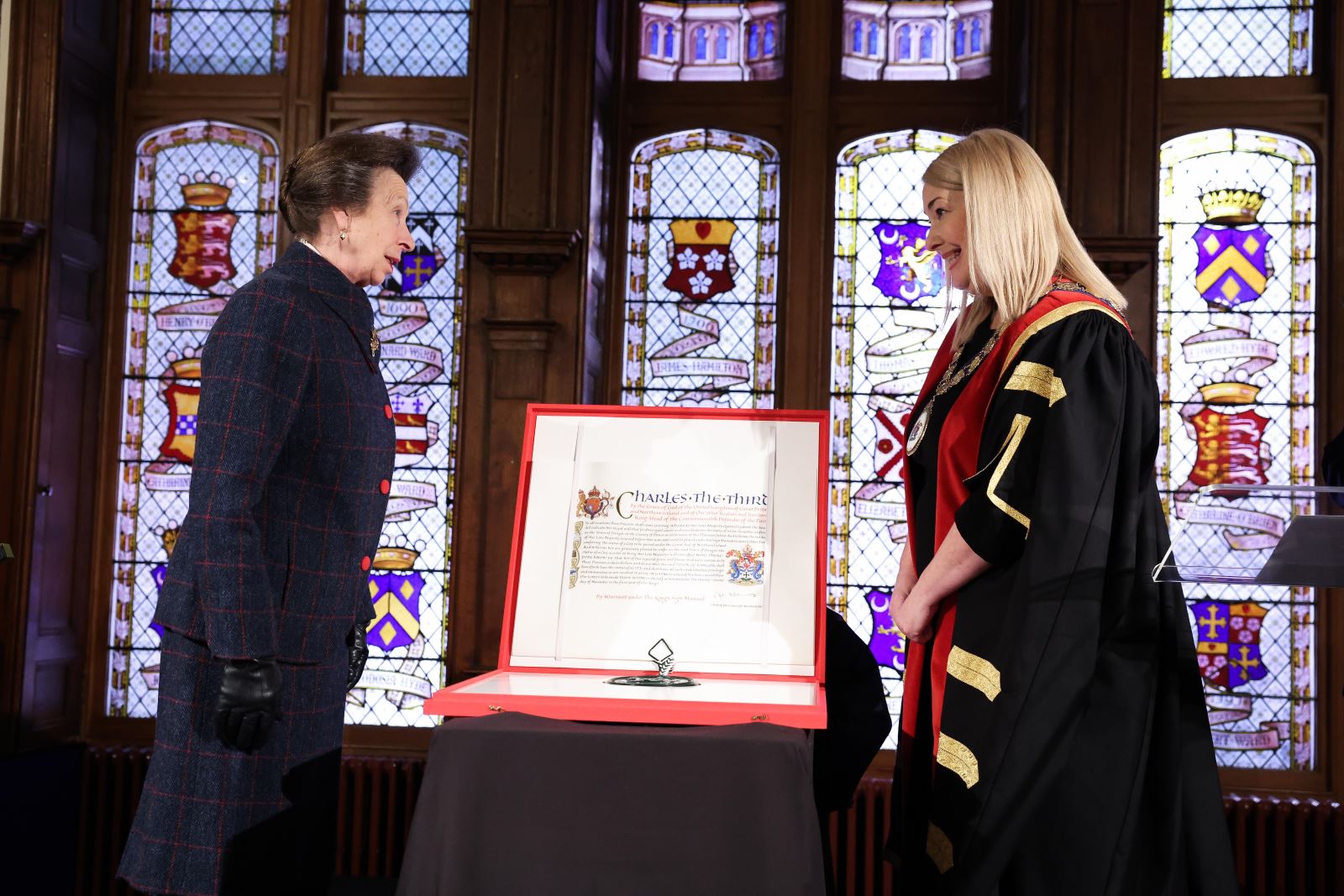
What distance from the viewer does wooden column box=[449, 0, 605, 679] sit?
13.3 ft

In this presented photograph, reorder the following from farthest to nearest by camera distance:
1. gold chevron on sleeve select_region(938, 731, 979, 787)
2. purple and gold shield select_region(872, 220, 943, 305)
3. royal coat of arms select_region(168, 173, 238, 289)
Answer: royal coat of arms select_region(168, 173, 238, 289) < purple and gold shield select_region(872, 220, 943, 305) < gold chevron on sleeve select_region(938, 731, 979, 787)

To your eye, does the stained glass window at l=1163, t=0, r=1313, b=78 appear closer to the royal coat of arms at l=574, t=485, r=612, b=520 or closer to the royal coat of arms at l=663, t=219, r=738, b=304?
the royal coat of arms at l=663, t=219, r=738, b=304

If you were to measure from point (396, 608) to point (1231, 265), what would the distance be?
3.05 meters

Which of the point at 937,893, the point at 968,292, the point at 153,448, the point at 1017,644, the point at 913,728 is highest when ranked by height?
the point at 968,292

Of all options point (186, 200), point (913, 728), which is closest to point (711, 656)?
point (913, 728)

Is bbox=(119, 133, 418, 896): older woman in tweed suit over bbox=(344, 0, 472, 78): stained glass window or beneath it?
beneath

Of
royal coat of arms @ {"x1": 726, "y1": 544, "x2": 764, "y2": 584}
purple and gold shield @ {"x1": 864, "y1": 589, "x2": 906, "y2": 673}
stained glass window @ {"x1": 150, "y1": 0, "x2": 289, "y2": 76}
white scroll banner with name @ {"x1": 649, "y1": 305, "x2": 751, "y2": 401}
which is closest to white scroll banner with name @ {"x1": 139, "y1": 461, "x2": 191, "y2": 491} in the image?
stained glass window @ {"x1": 150, "y1": 0, "x2": 289, "y2": 76}

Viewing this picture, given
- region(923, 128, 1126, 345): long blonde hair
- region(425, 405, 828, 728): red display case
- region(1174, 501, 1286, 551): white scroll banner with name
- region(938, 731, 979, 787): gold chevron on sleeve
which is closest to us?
region(1174, 501, 1286, 551): white scroll banner with name

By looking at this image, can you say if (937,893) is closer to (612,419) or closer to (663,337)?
(612,419)

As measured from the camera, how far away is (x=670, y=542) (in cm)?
206

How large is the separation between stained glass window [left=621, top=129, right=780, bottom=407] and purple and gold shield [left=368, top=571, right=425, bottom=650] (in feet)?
3.19

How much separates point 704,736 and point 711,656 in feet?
1.15

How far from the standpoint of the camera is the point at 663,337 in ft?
14.4

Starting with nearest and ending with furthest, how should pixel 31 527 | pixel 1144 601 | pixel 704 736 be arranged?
pixel 704 736, pixel 1144 601, pixel 31 527
